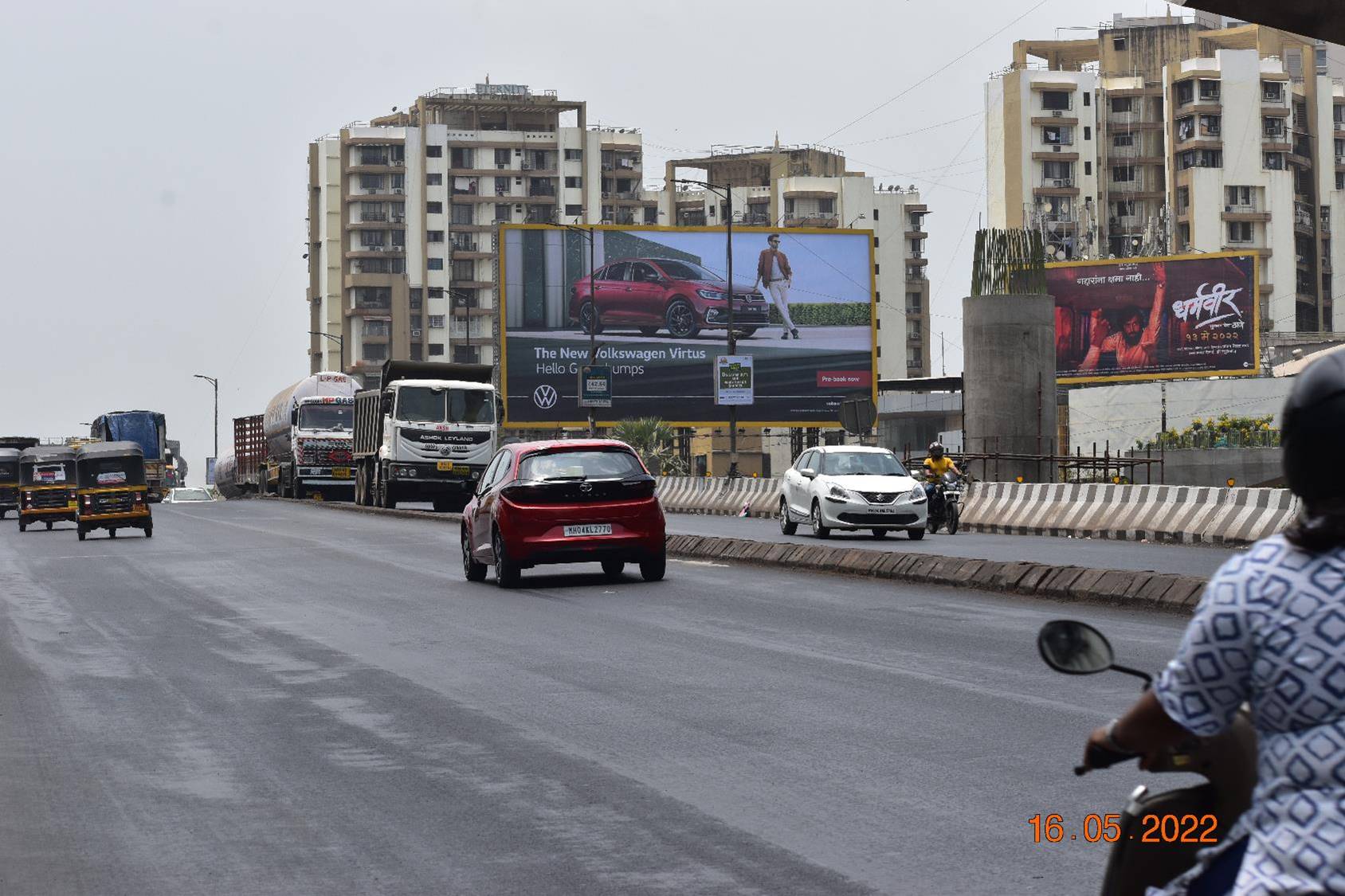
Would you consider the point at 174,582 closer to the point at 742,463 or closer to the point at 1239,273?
the point at 1239,273

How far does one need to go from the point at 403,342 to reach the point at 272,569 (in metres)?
114

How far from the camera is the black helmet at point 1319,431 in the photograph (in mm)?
3018

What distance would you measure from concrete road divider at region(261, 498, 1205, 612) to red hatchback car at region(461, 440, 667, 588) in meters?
2.24

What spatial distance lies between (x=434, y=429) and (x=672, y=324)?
26.8 meters

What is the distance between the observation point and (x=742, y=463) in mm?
123000

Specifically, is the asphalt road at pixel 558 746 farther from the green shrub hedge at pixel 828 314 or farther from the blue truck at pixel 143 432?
the blue truck at pixel 143 432

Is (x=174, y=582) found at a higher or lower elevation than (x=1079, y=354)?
lower

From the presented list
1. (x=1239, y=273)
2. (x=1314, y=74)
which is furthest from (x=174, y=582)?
(x=1314, y=74)

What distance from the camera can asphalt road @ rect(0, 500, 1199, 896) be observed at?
256 inches

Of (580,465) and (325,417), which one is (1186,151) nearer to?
(325,417)

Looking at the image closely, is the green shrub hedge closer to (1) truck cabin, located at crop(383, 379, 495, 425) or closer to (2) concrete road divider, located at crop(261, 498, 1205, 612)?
(1) truck cabin, located at crop(383, 379, 495, 425)

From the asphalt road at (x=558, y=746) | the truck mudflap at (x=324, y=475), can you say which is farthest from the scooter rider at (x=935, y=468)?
the truck mudflap at (x=324, y=475)

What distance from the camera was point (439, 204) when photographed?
447 ft

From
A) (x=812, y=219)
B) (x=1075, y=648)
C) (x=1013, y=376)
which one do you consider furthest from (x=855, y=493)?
(x=812, y=219)
